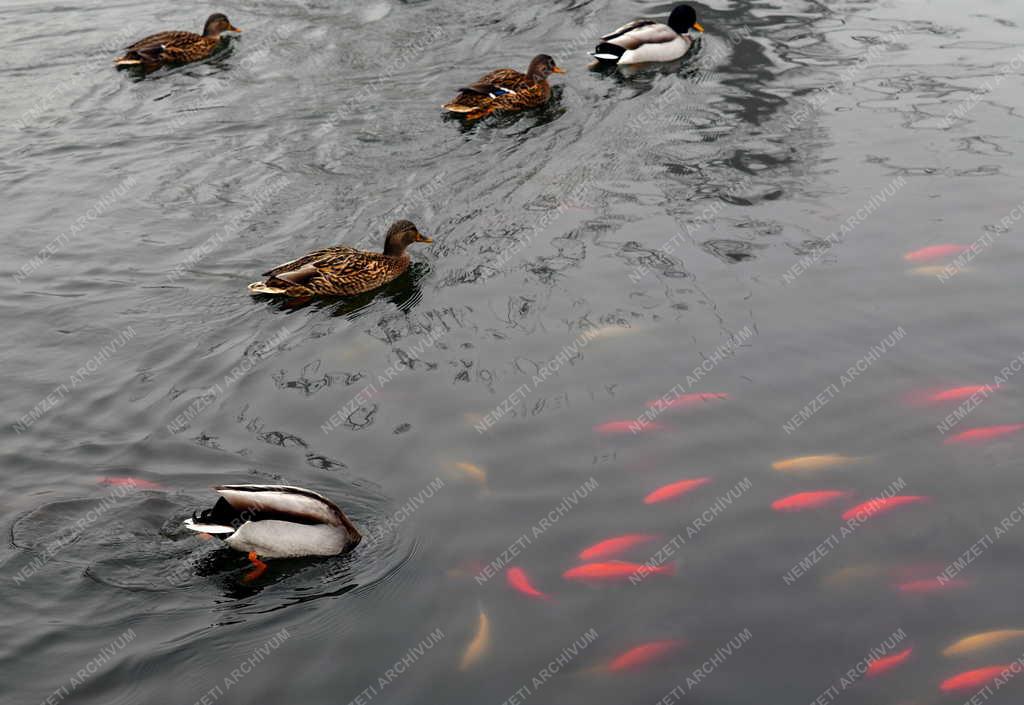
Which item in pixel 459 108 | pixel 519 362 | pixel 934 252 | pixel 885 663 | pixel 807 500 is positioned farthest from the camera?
pixel 459 108

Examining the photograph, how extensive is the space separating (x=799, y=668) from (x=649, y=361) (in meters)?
3.77

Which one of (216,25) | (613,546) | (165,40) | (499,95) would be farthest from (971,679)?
(216,25)

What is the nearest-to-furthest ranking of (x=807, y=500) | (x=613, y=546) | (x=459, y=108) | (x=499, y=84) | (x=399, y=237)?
(x=613, y=546)
(x=807, y=500)
(x=399, y=237)
(x=459, y=108)
(x=499, y=84)

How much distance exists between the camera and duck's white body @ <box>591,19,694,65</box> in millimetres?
17344

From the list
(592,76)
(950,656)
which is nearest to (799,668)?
(950,656)

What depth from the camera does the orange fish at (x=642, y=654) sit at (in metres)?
7.34

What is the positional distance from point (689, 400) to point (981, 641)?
324 cm

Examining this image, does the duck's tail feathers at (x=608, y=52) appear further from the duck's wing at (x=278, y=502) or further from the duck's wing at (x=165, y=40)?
the duck's wing at (x=278, y=502)

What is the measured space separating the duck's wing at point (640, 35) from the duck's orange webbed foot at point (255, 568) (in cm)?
1133

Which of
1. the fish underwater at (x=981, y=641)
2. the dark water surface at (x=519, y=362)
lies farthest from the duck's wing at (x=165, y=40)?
the fish underwater at (x=981, y=641)

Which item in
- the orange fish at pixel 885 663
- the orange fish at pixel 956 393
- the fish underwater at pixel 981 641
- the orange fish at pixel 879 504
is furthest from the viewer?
the orange fish at pixel 956 393

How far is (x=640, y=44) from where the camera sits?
57.1ft

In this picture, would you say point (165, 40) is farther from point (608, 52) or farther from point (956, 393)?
point (956, 393)

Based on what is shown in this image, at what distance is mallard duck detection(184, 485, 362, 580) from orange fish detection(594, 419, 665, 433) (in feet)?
7.82
